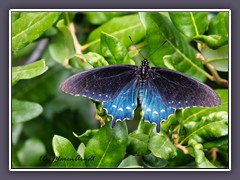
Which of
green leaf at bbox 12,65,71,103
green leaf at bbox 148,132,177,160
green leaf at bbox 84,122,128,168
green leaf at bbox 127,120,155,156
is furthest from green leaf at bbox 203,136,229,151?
green leaf at bbox 12,65,71,103

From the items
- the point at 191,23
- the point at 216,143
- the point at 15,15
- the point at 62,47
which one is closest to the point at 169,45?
the point at 191,23

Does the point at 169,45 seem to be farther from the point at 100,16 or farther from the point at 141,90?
the point at 100,16

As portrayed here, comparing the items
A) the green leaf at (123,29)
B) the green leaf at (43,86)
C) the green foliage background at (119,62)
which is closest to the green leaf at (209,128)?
the green foliage background at (119,62)

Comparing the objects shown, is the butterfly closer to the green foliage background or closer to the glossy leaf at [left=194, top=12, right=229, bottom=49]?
the green foliage background

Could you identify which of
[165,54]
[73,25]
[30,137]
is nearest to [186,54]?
[165,54]

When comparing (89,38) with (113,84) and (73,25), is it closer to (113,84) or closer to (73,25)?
(73,25)
